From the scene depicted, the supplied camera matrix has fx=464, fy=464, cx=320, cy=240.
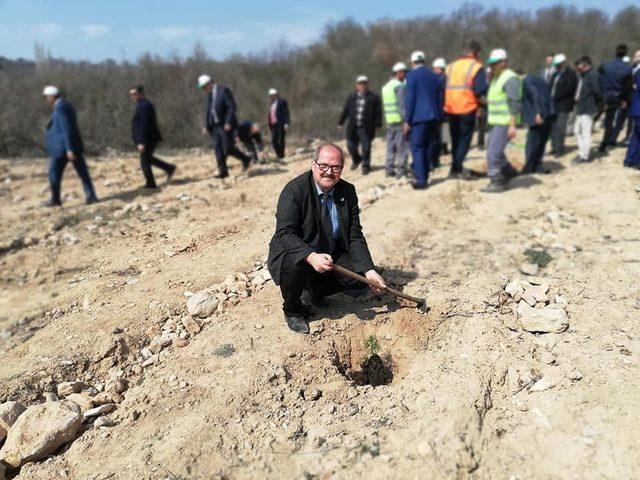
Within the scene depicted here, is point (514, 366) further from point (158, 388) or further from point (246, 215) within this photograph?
point (246, 215)

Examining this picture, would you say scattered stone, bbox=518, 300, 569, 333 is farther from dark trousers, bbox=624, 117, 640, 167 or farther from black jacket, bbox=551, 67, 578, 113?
black jacket, bbox=551, 67, 578, 113

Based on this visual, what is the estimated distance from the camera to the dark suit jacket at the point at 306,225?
2.93 m

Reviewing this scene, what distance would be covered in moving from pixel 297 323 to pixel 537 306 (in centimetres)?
170

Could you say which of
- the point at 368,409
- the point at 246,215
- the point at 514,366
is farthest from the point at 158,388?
the point at 246,215

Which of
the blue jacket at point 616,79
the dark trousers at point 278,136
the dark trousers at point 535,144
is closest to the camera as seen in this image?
the dark trousers at point 535,144

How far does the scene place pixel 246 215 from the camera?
579cm

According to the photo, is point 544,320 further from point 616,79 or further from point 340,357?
point 616,79

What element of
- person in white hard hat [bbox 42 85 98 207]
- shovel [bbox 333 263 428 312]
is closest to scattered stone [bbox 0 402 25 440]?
shovel [bbox 333 263 428 312]

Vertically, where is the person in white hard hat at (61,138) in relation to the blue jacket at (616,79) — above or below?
below

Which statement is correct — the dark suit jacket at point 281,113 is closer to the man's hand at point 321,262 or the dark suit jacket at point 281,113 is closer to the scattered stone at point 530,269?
the scattered stone at point 530,269

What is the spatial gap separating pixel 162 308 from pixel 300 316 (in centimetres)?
115

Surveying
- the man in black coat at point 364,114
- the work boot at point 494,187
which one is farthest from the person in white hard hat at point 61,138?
the work boot at point 494,187

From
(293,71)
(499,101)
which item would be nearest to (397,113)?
(499,101)

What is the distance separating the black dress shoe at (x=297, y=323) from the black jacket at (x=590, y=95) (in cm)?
621
